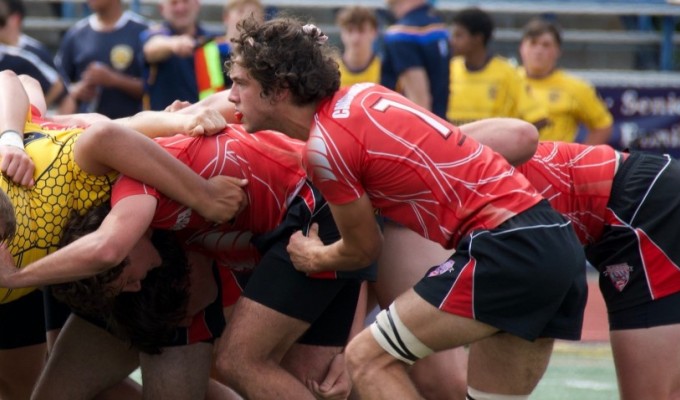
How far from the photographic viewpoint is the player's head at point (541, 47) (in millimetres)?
9828

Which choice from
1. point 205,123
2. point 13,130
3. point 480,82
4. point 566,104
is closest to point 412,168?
point 205,123

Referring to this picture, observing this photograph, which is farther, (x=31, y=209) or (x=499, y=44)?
(x=499, y=44)

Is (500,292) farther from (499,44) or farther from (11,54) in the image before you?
(499,44)

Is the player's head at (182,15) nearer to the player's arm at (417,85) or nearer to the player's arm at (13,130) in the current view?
the player's arm at (417,85)

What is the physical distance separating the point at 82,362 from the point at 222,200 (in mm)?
937

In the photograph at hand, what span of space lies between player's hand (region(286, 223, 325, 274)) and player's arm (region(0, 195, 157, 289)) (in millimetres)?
566

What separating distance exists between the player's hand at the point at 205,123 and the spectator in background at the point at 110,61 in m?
4.31

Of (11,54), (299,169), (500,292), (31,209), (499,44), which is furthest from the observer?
(499,44)

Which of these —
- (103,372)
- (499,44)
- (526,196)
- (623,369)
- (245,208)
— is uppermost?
(526,196)

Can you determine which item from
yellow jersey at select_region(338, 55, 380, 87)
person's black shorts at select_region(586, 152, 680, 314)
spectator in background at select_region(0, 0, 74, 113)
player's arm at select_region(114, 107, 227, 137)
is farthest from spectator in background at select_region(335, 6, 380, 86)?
person's black shorts at select_region(586, 152, 680, 314)

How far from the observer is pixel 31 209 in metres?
4.30

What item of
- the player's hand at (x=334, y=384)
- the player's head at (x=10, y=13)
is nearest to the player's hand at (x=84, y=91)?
the player's head at (x=10, y=13)

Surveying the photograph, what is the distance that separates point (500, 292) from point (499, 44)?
32.0ft

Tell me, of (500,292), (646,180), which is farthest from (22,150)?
(646,180)
